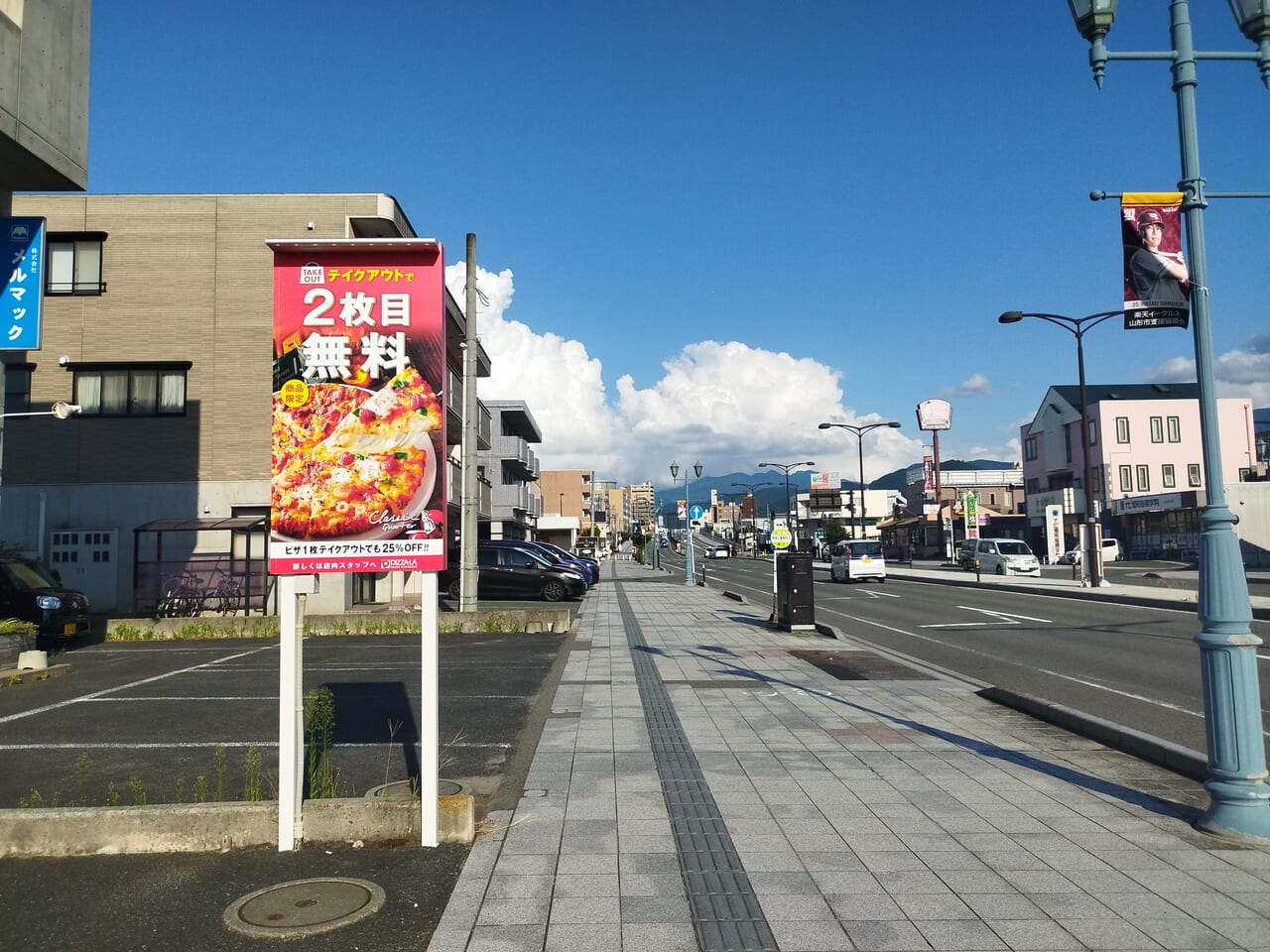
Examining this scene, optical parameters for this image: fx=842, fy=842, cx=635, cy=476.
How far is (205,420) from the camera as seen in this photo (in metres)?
22.3

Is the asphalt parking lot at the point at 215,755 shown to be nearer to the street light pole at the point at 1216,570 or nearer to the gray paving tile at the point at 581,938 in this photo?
the gray paving tile at the point at 581,938

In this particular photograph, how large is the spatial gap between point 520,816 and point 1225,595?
4.81 metres

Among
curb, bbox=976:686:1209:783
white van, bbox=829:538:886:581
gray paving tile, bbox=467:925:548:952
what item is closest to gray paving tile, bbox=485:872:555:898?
gray paving tile, bbox=467:925:548:952

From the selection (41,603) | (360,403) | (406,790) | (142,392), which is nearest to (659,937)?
(406,790)

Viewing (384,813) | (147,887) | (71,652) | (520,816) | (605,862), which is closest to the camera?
(147,887)

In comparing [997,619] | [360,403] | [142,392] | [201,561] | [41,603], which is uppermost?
[142,392]

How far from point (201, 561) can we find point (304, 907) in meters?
19.5

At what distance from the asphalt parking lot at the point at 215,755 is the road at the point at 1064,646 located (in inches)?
251

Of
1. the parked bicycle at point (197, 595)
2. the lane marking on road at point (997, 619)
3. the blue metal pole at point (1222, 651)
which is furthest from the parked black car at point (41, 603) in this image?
the lane marking on road at point (997, 619)

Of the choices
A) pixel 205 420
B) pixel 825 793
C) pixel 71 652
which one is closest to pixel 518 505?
pixel 205 420

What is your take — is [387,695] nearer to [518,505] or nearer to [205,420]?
[205,420]

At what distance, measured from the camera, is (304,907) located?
14.1ft

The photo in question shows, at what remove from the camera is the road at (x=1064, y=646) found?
32.0 feet

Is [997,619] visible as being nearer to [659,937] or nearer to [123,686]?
[123,686]
